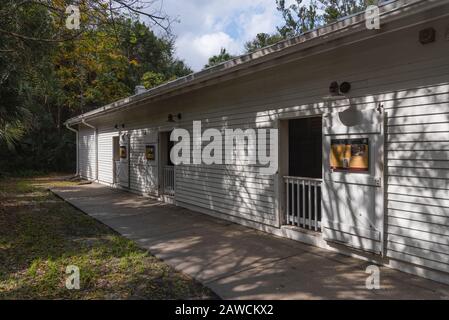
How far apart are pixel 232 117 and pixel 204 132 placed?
42.5 inches

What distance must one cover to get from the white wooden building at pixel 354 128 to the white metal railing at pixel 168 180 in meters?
2.31

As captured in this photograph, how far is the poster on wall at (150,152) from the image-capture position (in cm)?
1025

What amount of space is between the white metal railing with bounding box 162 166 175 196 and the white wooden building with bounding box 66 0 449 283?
7.59ft

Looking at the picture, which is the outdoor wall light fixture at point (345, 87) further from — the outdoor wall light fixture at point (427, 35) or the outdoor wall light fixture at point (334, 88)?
the outdoor wall light fixture at point (427, 35)

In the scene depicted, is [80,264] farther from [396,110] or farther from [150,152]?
[150,152]

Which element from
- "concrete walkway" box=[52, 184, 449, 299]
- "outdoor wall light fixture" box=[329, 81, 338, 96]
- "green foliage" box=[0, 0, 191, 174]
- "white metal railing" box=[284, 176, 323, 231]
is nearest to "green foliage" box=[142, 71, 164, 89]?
"green foliage" box=[0, 0, 191, 174]

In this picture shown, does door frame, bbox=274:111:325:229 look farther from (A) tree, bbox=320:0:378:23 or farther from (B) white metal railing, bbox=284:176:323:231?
(A) tree, bbox=320:0:378:23

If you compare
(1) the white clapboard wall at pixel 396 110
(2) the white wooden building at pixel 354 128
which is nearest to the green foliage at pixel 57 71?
(2) the white wooden building at pixel 354 128

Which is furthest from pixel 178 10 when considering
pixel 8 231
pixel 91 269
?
pixel 8 231

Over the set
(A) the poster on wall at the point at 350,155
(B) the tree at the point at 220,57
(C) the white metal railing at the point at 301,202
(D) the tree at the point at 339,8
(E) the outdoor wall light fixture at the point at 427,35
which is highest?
(D) the tree at the point at 339,8

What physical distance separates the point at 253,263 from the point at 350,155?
73.2 inches
